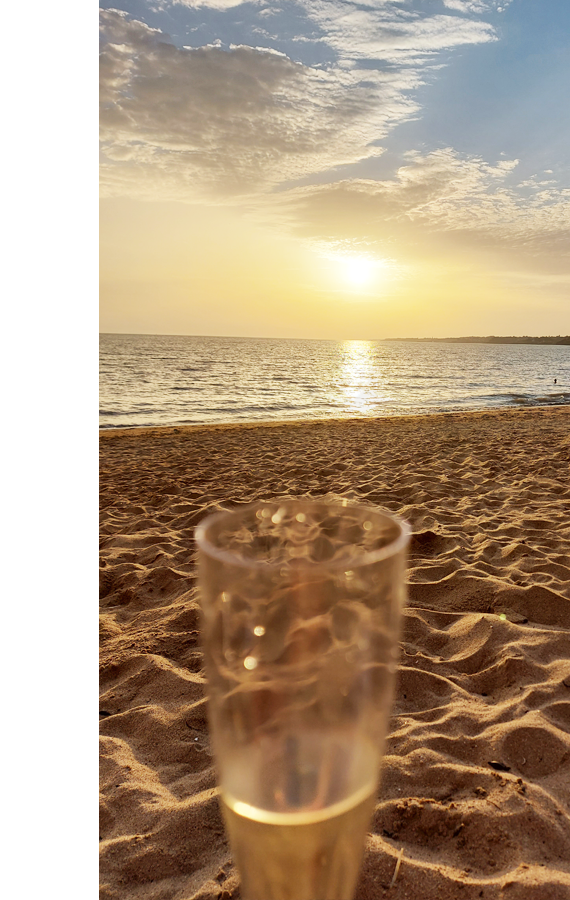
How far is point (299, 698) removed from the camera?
1.66ft

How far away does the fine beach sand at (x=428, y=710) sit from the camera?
4.22 feet

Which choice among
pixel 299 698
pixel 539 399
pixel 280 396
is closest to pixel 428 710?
pixel 299 698

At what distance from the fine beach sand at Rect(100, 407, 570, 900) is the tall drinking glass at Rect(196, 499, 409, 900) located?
0.81 m

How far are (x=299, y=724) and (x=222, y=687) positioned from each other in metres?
0.08

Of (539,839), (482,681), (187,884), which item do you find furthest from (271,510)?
(482,681)

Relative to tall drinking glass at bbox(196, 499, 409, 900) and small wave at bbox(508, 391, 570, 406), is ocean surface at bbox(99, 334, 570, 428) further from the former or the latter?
tall drinking glass at bbox(196, 499, 409, 900)

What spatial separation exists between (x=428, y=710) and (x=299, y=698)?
1687 mm

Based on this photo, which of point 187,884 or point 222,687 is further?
point 187,884

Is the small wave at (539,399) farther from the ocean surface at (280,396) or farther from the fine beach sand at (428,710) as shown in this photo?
the fine beach sand at (428,710)
